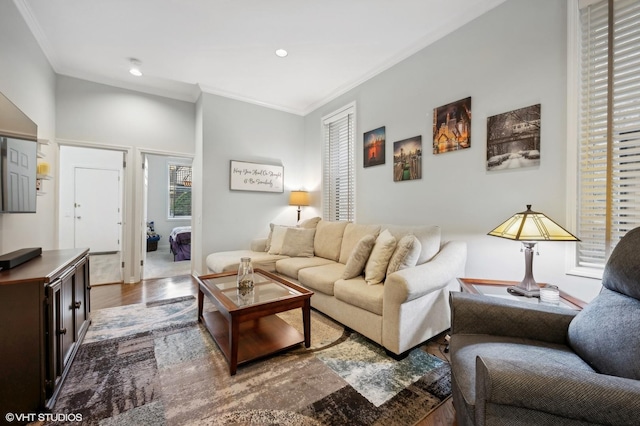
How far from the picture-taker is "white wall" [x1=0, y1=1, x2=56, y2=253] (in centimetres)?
208

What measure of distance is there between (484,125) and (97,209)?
761 cm

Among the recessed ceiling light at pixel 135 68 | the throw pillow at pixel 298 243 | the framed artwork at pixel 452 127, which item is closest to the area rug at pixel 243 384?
the throw pillow at pixel 298 243

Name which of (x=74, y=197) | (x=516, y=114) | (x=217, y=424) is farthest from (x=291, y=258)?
(x=74, y=197)

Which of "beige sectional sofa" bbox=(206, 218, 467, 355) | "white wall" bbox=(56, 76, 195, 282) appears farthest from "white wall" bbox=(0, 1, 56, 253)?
"beige sectional sofa" bbox=(206, 218, 467, 355)

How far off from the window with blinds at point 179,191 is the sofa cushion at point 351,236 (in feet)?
19.5

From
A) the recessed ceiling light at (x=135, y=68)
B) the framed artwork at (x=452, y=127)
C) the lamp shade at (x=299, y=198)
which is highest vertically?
the recessed ceiling light at (x=135, y=68)

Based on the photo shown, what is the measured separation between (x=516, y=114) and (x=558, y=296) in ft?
4.67

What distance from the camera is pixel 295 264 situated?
308 cm

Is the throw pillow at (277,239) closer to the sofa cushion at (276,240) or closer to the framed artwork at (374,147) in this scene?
the sofa cushion at (276,240)

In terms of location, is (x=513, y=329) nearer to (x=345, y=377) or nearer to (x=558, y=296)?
(x=558, y=296)

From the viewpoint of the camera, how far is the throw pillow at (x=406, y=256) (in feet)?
6.91

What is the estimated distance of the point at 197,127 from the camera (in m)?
4.17

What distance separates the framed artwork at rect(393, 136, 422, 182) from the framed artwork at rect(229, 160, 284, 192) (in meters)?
2.18

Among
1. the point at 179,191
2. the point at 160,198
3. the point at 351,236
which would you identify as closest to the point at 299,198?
the point at 351,236
